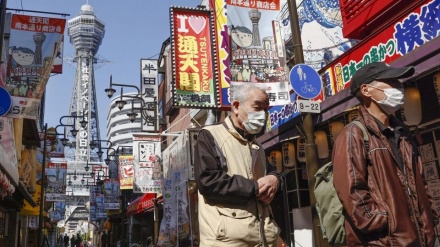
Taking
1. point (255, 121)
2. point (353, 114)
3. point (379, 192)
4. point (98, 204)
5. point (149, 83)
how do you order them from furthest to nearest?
1. point (98, 204)
2. point (149, 83)
3. point (353, 114)
4. point (255, 121)
5. point (379, 192)

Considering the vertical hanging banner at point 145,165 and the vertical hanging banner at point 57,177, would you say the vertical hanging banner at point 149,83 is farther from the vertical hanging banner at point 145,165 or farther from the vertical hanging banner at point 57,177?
the vertical hanging banner at point 57,177

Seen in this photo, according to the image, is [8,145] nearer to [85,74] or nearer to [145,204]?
[145,204]

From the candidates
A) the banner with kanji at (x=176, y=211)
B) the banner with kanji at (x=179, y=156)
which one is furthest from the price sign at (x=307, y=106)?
the banner with kanji at (x=179, y=156)

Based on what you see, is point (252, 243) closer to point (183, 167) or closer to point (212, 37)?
point (183, 167)

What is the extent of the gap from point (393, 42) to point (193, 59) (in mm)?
6961

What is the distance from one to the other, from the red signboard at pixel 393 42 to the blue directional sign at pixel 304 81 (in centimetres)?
109

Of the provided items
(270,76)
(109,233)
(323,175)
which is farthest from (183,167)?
(109,233)

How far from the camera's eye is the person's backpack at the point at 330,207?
2.75 m

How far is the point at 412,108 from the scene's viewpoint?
6.85 metres

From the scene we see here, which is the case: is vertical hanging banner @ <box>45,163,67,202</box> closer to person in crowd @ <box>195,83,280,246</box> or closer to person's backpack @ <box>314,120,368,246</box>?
person in crowd @ <box>195,83,280,246</box>

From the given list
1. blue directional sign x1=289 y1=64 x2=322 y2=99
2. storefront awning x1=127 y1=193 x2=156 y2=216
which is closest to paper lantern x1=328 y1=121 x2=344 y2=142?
blue directional sign x1=289 y1=64 x2=322 y2=99

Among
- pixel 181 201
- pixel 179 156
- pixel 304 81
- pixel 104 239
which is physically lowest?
pixel 104 239

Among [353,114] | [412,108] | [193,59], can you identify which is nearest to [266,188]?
[412,108]

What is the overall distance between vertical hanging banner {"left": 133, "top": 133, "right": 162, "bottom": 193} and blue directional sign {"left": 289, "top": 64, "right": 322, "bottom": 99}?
46.7 feet
